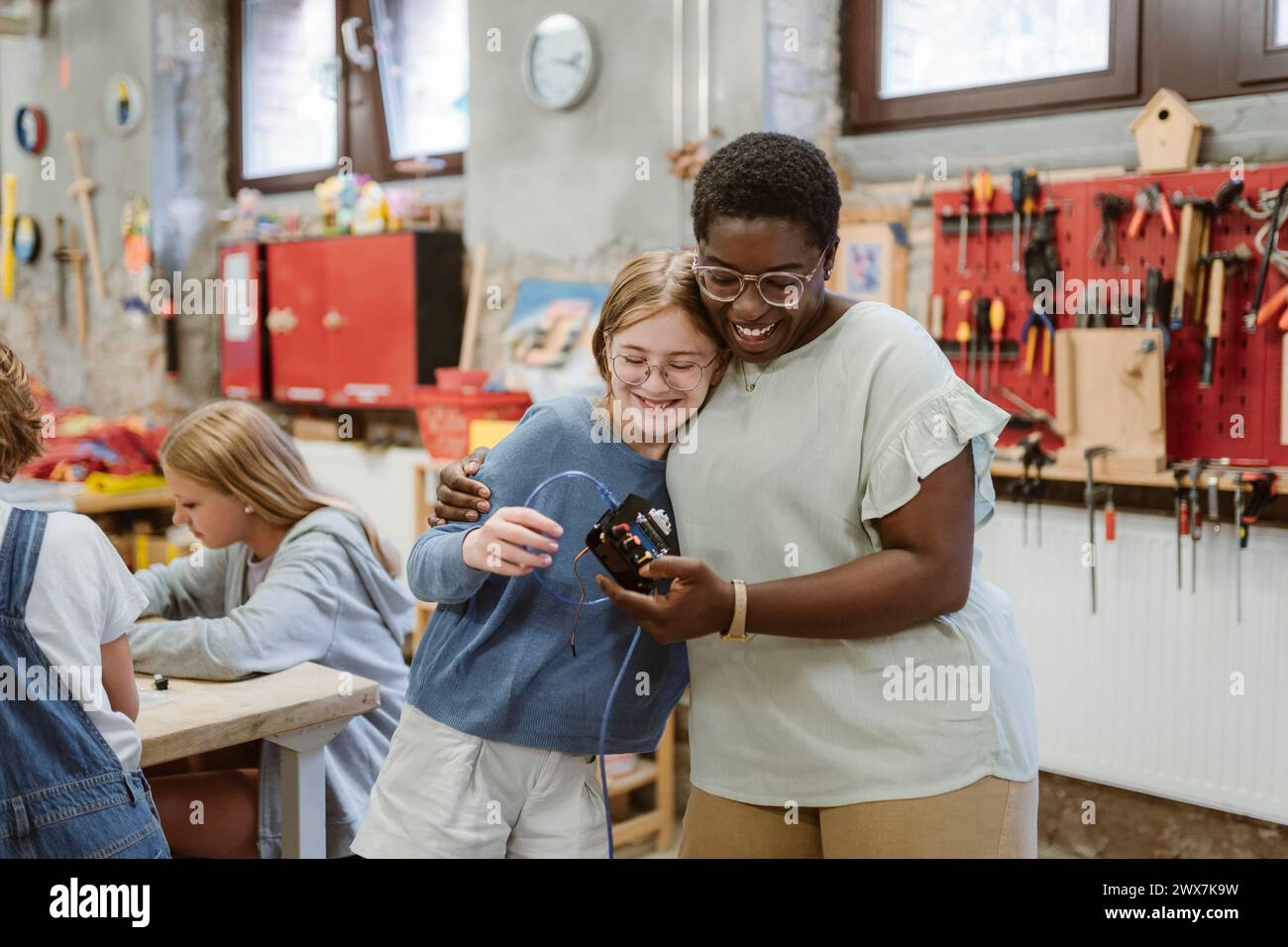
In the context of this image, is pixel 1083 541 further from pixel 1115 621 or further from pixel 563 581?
pixel 563 581

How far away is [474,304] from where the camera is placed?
4500 millimetres

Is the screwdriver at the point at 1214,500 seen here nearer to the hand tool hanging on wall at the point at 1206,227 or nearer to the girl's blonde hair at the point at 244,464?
the hand tool hanging on wall at the point at 1206,227

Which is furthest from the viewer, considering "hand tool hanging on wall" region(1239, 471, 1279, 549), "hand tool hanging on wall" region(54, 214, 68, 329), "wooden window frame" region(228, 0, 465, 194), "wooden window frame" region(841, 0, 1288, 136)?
"hand tool hanging on wall" region(54, 214, 68, 329)

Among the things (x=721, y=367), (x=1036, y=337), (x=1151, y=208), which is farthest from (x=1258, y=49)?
(x=721, y=367)

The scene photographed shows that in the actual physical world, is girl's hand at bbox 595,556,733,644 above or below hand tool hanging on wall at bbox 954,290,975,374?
below

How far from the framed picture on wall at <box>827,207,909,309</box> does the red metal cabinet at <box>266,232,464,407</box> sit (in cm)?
167

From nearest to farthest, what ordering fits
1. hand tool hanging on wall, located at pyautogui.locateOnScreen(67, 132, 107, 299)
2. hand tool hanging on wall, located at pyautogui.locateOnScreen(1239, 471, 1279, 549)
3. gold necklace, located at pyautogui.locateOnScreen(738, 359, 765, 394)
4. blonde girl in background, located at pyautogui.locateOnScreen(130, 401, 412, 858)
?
gold necklace, located at pyautogui.locateOnScreen(738, 359, 765, 394) → blonde girl in background, located at pyautogui.locateOnScreen(130, 401, 412, 858) → hand tool hanging on wall, located at pyautogui.locateOnScreen(1239, 471, 1279, 549) → hand tool hanging on wall, located at pyautogui.locateOnScreen(67, 132, 107, 299)

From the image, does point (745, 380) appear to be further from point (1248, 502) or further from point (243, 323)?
point (243, 323)

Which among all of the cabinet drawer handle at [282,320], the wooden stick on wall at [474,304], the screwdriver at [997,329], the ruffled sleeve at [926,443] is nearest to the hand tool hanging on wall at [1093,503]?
the screwdriver at [997,329]

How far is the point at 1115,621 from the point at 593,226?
206 cm

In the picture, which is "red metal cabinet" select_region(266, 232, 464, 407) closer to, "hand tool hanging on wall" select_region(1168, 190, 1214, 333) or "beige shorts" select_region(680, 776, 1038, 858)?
"hand tool hanging on wall" select_region(1168, 190, 1214, 333)

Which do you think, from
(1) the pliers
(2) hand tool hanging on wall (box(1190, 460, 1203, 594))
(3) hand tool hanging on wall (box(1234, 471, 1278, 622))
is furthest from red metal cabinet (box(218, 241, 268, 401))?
(3) hand tool hanging on wall (box(1234, 471, 1278, 622))

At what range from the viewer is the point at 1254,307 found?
286cm

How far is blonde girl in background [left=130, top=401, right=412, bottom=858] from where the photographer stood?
7.11 ft
